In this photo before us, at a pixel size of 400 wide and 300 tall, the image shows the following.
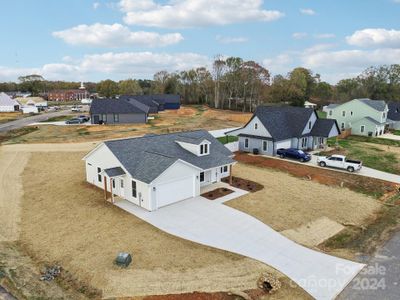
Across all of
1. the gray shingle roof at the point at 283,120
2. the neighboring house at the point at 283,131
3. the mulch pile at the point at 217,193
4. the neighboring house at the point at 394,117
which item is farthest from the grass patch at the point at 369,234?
the neighboring house at the point at 394,117

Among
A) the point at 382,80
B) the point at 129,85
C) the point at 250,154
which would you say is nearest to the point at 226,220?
the point at 250,154

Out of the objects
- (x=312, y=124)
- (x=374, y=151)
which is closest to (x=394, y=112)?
(x=374, y=151)

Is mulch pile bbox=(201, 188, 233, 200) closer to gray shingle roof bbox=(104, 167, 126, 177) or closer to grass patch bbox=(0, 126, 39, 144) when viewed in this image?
gray shingle roof bbox=(104, 167, 126, 177)

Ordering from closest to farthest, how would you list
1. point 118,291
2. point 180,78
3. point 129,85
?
point 118,291, point 180,78, point 129,85

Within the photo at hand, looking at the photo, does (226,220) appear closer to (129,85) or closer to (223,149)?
(223,149)

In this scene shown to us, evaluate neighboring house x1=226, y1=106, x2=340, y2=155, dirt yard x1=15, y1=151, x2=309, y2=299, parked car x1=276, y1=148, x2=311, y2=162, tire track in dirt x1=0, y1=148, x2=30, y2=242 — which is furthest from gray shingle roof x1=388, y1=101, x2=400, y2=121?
tire track in dirt x1=0, y1=148, x2=30, y2=242

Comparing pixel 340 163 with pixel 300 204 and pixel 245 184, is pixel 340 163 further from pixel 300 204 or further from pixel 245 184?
pixel 300 204
